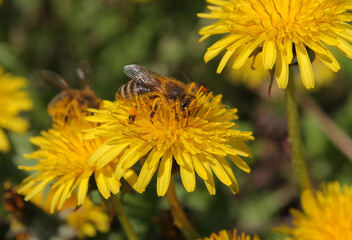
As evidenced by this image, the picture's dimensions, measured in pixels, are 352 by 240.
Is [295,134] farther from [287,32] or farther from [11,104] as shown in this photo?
[11,104]

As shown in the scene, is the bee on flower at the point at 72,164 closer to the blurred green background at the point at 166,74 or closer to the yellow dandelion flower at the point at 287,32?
the yellow dandelion flower at the point at 287,32

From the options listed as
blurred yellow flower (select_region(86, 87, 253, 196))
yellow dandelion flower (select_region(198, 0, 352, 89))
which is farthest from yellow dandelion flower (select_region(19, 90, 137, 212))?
yellow dandelion flower (select_region(198, 0, 352, 89))

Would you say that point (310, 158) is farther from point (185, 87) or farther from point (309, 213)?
point (185, 87)

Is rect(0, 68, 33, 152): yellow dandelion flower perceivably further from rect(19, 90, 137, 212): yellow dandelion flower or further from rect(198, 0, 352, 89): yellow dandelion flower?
rect(198, 0, 352, 89): yellow dandelion flower

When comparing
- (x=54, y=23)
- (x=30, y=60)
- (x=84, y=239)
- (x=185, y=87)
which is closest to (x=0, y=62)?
(x=30, y=60)

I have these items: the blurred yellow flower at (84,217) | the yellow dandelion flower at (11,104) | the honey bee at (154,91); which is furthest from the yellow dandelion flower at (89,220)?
the honey bee at (154,91)

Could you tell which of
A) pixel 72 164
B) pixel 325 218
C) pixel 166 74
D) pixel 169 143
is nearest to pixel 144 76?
pixel 169 143
